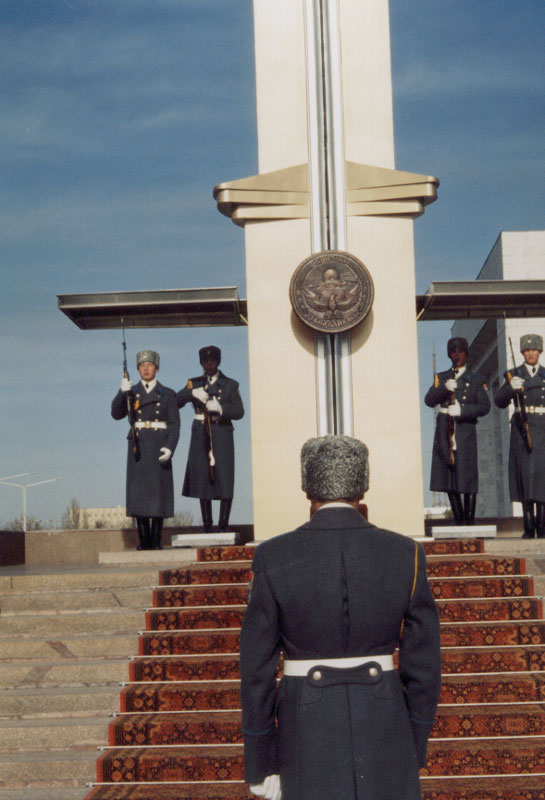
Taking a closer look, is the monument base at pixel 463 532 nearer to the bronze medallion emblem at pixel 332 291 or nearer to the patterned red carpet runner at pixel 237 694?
the patterned red carpet runner at pixel 237 694

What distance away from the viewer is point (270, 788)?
9.56 feet

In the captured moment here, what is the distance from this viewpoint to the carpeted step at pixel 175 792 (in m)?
4.78

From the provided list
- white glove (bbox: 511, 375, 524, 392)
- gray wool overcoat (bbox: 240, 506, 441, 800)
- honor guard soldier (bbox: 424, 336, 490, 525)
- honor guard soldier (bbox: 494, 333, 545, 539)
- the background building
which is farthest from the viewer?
the background building

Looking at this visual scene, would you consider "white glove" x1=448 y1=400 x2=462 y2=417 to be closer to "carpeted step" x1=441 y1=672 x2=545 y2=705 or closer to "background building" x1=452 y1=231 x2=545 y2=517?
"carpeted step" x1=441 y1=672 x2=545 y2=705

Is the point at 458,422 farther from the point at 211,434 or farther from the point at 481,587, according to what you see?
the point at 481,587

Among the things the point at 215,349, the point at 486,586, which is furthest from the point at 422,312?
the point at 486,586

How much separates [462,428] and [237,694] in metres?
4.56

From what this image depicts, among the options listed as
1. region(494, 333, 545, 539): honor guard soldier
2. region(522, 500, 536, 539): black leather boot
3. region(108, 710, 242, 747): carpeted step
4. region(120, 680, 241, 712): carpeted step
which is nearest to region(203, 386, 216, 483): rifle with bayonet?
region(494, 333, 545, 539): honor guard soldier


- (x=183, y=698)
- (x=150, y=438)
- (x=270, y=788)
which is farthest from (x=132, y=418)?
(x=270, y=788)

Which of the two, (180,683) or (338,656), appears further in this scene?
(180,683)

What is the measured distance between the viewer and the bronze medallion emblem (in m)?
8.46

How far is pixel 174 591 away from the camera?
22.3ft

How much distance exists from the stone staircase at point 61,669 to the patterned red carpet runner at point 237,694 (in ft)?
0.53

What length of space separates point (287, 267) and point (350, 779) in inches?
247
